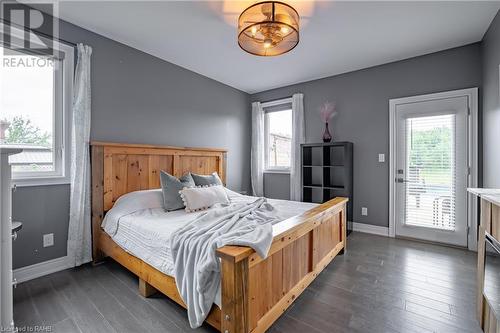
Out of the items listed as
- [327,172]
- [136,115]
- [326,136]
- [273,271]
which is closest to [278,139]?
[326,136]

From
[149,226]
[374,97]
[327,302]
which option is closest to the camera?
[327,302]

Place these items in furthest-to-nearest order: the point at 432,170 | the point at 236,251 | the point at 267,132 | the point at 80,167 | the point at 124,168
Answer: the point at 267,132, the point at 432,170, the point at 124,168, the point at 80,167, the point at 236,251

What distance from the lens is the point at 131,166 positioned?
2.83 m

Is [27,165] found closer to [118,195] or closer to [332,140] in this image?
[118,195]

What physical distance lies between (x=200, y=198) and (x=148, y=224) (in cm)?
67

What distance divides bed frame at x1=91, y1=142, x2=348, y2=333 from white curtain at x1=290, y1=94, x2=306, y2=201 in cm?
146

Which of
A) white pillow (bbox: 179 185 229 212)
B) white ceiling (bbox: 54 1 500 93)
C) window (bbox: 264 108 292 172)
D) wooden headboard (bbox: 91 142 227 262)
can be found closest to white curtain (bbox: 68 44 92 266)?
wooden headboard (bbox: 91 142 227 262)

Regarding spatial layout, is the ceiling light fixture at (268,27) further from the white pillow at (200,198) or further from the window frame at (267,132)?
the window frame at (267,132)

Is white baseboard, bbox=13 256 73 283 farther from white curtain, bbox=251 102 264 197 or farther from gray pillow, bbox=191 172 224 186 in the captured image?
white curtain, bbox=251 102 264 197

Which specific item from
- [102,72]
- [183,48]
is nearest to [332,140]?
[183,48]

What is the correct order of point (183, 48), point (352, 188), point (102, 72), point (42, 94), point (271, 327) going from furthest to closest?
point (352, 188) → point (183, 48) → point (102, 72) → point (42, 94) → point (271, 327)

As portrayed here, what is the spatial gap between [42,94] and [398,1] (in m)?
3.54

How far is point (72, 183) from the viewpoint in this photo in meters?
2.42

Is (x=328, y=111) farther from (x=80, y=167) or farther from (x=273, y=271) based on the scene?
(x=80, y=167)
